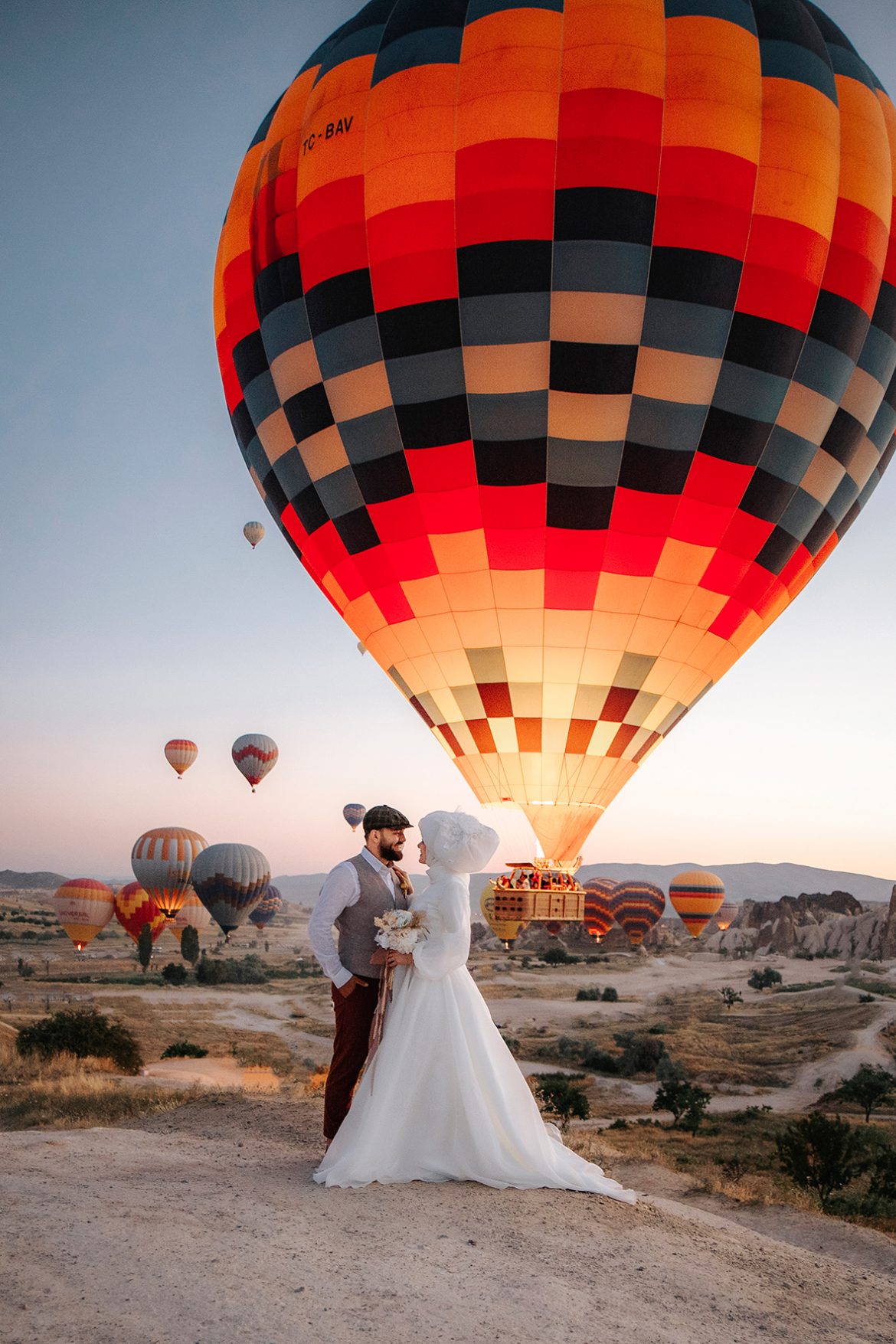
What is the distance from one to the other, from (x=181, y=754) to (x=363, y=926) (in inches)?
1660

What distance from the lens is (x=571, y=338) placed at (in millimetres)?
9461

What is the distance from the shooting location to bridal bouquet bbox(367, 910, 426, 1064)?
17.0ft

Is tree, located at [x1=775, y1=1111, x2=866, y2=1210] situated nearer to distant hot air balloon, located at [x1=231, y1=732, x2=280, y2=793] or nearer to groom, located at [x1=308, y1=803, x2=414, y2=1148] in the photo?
groom, located at [x1=308, y1=803, x2=414, y2=1148]

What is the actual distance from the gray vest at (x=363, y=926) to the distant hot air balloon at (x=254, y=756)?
39291 millimetres

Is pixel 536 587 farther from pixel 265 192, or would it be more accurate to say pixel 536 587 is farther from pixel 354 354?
pixel 265 192

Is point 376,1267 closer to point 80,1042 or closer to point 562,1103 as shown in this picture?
point 80,1042

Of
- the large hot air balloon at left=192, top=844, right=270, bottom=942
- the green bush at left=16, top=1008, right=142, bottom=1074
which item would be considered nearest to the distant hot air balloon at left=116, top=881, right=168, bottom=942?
Result: the large hot air balloon at left=192, top=844, right=270, bottom=942

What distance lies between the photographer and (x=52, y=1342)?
9.99 ft

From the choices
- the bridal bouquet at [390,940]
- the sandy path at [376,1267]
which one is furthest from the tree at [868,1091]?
the bridal bouquet at [390,940]

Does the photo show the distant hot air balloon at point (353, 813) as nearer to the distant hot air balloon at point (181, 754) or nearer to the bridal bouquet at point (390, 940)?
the distant hot air balloon at point (181, 754)

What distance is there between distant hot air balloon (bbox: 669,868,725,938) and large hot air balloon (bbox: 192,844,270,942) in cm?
2465

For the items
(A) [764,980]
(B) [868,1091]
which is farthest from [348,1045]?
(A) [764,980]

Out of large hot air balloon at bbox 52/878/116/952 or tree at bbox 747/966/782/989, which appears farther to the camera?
tree at bbox 747/966/782/989

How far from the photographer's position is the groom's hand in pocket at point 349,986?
5340 mm
